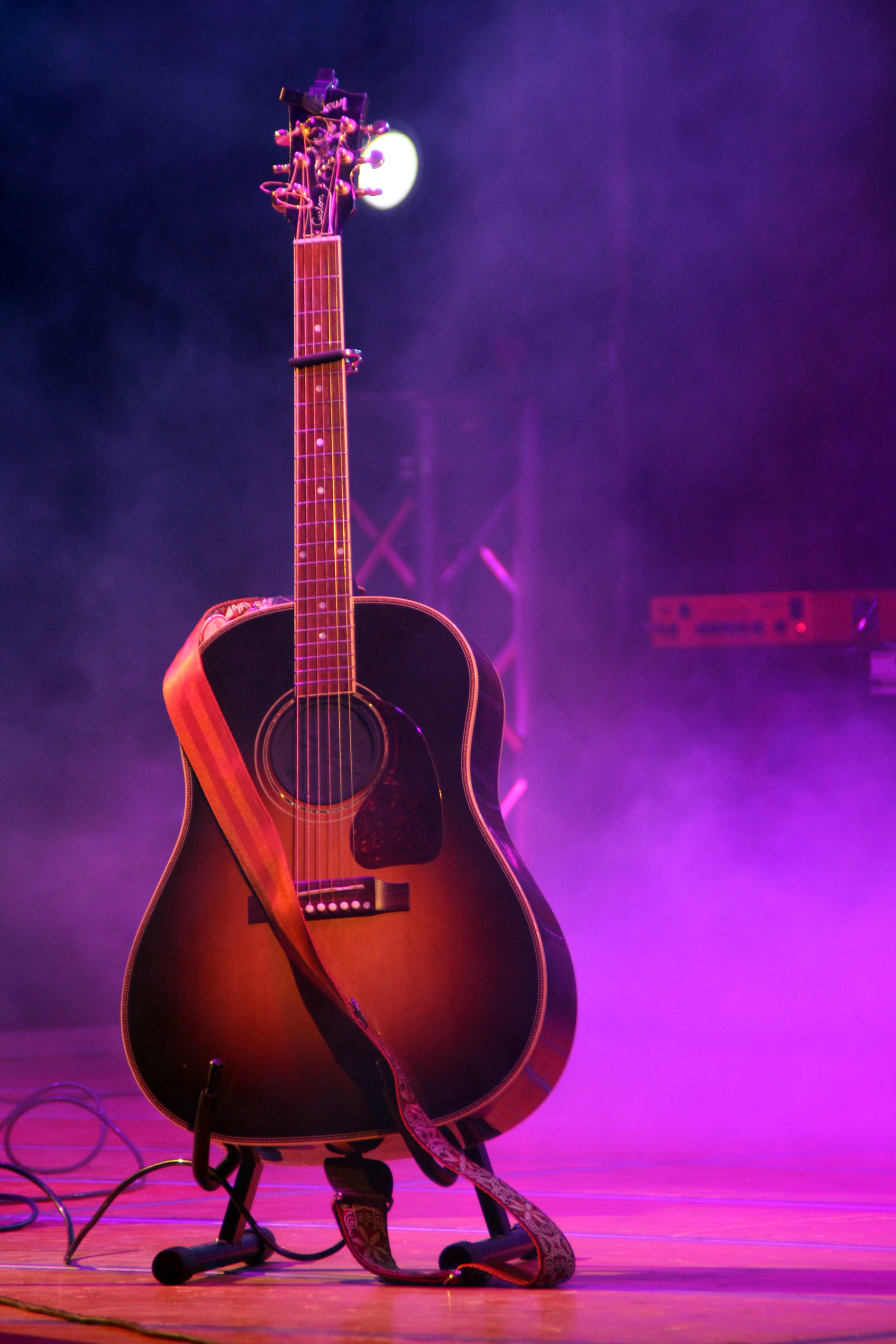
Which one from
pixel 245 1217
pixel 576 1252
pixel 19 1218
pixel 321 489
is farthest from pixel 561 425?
pixel 245 1217

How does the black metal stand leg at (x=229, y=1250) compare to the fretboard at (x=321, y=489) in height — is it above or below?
below

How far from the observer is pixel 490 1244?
1.63m

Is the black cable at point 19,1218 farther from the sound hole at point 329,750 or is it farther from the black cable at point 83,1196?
the sound hole at point 329,750

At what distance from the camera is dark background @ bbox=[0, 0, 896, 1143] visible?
4.75m

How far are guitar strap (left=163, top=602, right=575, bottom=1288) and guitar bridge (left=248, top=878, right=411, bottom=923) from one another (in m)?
0.03

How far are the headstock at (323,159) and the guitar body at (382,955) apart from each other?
1.89ft

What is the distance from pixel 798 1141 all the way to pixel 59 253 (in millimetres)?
3794

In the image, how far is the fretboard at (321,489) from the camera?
5.90ft

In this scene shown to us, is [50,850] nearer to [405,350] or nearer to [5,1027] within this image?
[5,1027]

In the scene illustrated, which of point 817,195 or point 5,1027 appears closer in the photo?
point 817,195

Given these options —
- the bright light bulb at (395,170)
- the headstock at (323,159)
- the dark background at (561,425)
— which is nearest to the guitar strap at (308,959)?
the headstock at (323,159)

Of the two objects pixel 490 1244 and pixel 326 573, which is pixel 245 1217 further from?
pixel 326 573

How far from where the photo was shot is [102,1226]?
7.29ft

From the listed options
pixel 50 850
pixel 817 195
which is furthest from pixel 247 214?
pixel 50 850
